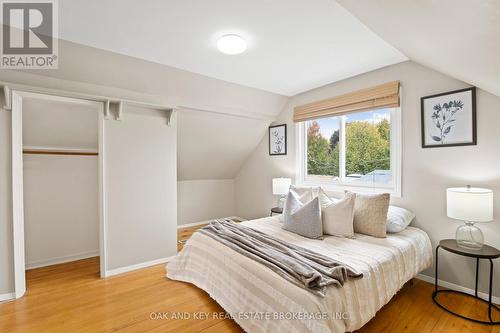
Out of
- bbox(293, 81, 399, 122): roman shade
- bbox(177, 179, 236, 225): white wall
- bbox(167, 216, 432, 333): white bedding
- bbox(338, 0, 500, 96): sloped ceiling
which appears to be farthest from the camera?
bbox(177, 179, 236, 225): white wall

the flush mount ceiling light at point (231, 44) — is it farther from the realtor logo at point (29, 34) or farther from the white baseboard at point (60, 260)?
the white baseboard at point (60, 260)

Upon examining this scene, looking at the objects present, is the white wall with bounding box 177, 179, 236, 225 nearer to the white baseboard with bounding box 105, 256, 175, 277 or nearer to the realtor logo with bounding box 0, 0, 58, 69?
the white baseboard with bounding box 105, 256, 175, 277

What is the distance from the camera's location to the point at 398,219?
92.3 inches

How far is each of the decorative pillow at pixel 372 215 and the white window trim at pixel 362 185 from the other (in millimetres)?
536

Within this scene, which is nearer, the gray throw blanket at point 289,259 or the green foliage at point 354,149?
the gray throw blanket at point 289,259

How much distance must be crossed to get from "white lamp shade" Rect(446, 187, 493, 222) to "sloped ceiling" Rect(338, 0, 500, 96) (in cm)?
84

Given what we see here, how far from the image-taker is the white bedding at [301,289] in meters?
1.37

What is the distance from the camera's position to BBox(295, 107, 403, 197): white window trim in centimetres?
265

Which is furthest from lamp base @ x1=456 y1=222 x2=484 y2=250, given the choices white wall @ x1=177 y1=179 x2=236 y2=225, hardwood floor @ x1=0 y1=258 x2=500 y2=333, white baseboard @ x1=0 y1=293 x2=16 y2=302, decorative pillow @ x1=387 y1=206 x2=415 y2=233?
white baseboard @ x1=0 y1=293 x2=16 y2=302

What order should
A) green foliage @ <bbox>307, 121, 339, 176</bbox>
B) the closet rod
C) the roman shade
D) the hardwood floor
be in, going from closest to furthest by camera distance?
the hardwood floor, the roman shade, the closet rod, green foliage @ <bbox>307, 121, 339, 176</bbox>

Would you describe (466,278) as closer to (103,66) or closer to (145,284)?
(145,284)

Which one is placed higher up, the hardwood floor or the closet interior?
the closet interior

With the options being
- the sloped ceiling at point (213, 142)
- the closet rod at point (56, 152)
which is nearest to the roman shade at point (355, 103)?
the sloped ceiling at point (213, 142)

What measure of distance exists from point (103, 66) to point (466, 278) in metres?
4.11
